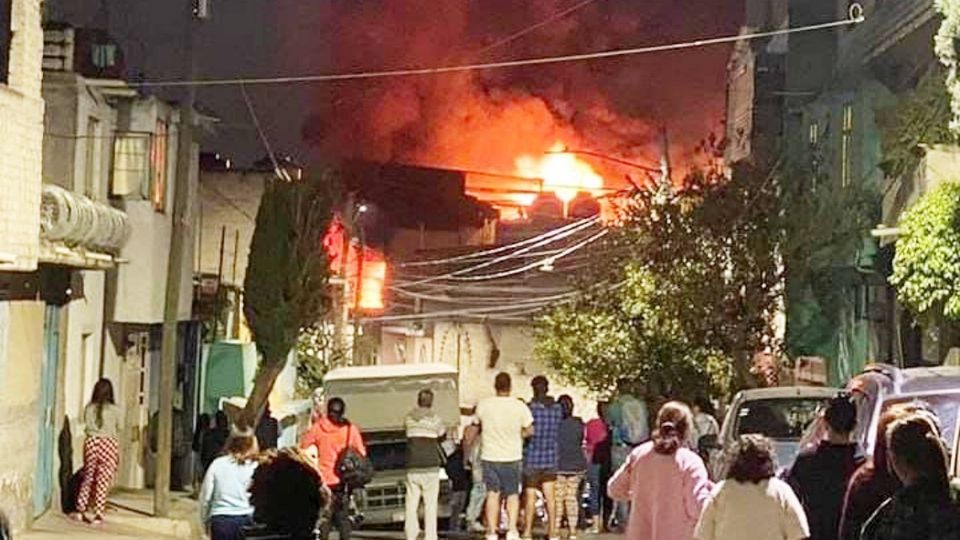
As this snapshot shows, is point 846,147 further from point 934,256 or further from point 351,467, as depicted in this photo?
point 351,467

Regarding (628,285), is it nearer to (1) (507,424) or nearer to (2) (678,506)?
(1) (507,424)

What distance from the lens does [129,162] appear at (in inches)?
→ 984

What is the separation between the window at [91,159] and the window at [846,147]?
44.5 feet

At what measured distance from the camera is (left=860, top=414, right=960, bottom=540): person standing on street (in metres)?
6.67

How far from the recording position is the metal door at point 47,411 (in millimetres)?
20422

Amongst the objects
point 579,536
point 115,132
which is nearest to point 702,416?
point 579,536

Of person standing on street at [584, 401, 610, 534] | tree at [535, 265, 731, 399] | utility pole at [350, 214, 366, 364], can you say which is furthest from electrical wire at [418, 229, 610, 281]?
person standing on street at [584, 401, 610, 534]

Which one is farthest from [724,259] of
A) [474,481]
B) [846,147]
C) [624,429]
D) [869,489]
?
[869,489]

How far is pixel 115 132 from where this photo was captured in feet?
81.2

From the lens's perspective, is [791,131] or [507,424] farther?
[791,131]

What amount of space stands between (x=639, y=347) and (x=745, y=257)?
4690mm

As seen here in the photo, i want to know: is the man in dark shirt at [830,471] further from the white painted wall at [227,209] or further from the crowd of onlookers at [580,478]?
the white painted wall at [227,209]

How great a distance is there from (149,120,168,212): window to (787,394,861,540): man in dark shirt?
1773cm

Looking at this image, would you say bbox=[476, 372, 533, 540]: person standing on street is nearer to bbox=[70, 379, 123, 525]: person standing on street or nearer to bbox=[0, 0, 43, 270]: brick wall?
bbox=[0, 0, 43, 270]: brick wall
